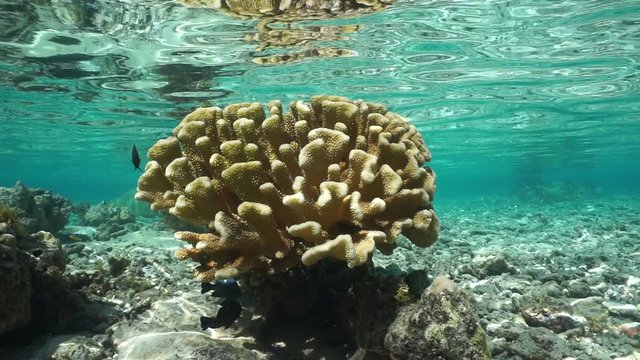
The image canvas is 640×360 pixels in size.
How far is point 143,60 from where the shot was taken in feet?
46.9

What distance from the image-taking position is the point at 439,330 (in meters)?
3.47

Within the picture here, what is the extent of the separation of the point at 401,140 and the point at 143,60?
41.3 ft

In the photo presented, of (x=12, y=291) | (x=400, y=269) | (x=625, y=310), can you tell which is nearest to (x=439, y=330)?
(x=400, y=269)

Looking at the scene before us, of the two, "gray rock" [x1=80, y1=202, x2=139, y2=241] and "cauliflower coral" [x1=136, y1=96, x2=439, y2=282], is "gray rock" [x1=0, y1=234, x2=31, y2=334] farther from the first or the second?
"gray rock" [x1=80, y1=202, x2=139, y2=241]

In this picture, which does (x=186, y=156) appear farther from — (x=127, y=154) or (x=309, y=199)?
(x=127, y=154)

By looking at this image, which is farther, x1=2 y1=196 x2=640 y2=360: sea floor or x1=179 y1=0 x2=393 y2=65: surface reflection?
x1=179 y1=0 x2=393 y2=65: surface reflection

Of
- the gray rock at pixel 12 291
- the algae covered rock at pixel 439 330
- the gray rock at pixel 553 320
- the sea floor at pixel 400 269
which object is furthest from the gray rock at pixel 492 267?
the gray rock at pixel 12 291

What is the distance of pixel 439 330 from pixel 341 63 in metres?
13.2

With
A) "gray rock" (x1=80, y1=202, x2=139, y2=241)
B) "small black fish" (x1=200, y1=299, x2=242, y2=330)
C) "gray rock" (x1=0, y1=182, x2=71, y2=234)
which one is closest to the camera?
"small black fish" (x1=200, y1=299, x2=242, y2=330)

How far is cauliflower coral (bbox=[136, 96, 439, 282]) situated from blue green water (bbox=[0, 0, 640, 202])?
6980 millimetres

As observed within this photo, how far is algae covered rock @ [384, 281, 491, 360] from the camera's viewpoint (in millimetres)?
3457

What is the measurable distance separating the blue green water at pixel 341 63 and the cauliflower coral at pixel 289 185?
22.9 ft

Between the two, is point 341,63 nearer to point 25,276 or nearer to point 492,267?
point 492,267

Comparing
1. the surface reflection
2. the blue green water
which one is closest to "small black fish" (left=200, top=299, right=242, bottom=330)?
the surface reflection
